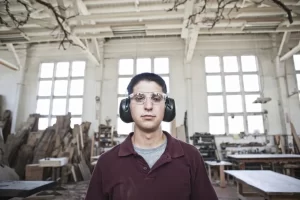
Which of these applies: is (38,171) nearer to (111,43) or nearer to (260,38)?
(111,43)

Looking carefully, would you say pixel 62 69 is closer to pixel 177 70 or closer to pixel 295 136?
pixel 177 70

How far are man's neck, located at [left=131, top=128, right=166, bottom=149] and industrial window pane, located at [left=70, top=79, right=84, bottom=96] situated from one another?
8353 mm

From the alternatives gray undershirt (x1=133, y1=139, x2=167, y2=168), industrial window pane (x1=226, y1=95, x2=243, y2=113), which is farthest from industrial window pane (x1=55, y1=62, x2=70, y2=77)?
gray undershirt (x1=133, y1=139, x2=167, y2=168)

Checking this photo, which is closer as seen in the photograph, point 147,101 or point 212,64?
point 147,101

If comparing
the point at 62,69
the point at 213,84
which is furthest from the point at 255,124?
the point at 62,69

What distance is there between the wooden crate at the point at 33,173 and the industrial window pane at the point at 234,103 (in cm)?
711

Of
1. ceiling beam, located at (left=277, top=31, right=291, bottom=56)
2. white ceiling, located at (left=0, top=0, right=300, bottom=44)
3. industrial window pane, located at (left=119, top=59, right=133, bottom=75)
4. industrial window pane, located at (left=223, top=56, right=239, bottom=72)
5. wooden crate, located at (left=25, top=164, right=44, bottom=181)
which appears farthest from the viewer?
industrial window pane, located at (left=119, top=59, right=133, bottom=75)

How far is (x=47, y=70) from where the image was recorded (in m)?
9.35

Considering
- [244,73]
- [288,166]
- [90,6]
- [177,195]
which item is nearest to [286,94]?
[244,73]

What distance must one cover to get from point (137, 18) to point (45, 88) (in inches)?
217

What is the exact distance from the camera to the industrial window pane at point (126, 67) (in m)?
8.98

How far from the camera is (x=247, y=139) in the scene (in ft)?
26.1

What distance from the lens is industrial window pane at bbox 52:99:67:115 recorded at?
29.1ft

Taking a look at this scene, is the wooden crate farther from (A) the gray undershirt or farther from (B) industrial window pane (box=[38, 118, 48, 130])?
(A) the gray undershirt
